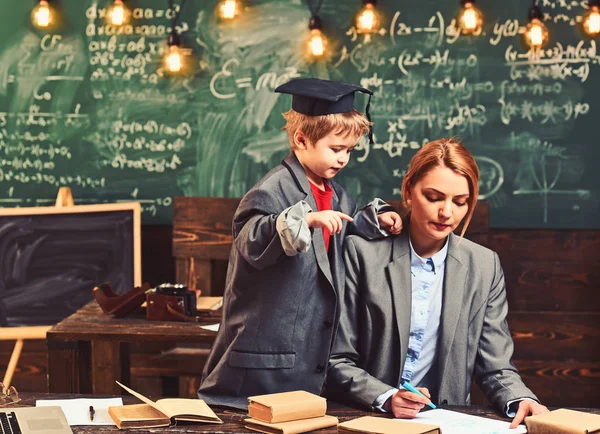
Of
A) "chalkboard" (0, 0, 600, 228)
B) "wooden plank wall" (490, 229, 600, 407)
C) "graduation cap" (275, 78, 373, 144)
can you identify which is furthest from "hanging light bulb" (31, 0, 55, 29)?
"graduation cap" (275, 78, 373, 144)

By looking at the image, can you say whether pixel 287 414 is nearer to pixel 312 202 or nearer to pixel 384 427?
pixel 384 427

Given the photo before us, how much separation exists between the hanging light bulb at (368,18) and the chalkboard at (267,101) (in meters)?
0.05

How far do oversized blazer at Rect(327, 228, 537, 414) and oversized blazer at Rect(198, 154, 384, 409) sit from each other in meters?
0.07

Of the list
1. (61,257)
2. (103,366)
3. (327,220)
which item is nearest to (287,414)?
(327,220)

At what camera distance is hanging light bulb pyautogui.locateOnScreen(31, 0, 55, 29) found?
5016mm

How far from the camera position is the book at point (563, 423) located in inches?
76.1

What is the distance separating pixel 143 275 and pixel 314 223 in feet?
10.1

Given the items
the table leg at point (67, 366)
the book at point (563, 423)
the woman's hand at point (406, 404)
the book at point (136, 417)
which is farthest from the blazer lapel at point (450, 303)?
the table leg at point (67, 366)

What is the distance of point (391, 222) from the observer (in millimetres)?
2518

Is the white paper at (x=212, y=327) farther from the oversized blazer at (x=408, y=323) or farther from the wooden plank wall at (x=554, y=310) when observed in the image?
the wooden plank wall at (x=554, y=310)

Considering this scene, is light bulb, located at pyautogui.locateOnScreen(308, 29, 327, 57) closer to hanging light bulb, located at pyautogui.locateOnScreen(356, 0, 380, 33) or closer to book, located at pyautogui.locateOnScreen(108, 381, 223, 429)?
hanging light bulb, located at pyautogui.locateOnScreen(356, 0, 380, 33)

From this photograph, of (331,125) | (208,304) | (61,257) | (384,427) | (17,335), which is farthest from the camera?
(61,257)

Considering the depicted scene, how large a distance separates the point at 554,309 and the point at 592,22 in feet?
5.17

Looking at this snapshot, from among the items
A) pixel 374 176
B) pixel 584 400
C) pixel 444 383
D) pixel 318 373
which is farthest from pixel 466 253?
pixel 584 400
